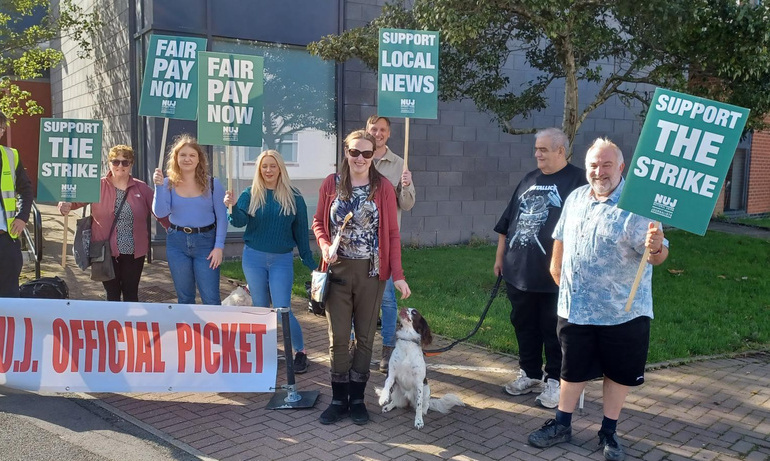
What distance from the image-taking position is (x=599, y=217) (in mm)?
3963

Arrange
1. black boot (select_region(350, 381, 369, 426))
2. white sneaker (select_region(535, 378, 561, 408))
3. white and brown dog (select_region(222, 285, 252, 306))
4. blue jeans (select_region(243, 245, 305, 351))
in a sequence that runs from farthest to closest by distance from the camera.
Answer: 1. white and brown dog (select_region(222, 285, 252, 306))
2. blue jeans (select_region(243, 245, 305, 351))
3. white sneaker (select_region(535, 378, 561, 408))
4. black boot (select_region(350, 381, 369, 426))

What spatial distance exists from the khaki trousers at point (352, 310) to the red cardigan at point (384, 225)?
134 mm

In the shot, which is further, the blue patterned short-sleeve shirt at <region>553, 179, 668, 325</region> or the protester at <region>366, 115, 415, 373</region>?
the protester at <region>366, 115, 415, 373</region>

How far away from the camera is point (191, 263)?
5477 millimetres

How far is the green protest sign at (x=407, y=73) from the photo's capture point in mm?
5734

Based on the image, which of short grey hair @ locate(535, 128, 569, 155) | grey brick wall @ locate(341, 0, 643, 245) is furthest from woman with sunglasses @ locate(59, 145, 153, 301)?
grey brick wall @ locate(341, 0, 643, 245)

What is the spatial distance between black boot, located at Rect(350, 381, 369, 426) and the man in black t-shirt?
1285mm

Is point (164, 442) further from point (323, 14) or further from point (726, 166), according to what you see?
point (323, 14)

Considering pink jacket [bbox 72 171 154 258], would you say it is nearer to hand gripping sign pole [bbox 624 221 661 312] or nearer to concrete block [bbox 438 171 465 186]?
hand gripping sign pole [bbox 624 221 661 312]

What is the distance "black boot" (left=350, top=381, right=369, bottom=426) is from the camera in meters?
4.67

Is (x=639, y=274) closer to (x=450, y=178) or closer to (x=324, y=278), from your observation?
(x=324, y=278)

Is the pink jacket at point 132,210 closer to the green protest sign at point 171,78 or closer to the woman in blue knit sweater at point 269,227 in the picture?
the green protest sign at point 171,78

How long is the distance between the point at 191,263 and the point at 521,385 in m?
2.93

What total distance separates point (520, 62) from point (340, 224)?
31.3 feet
